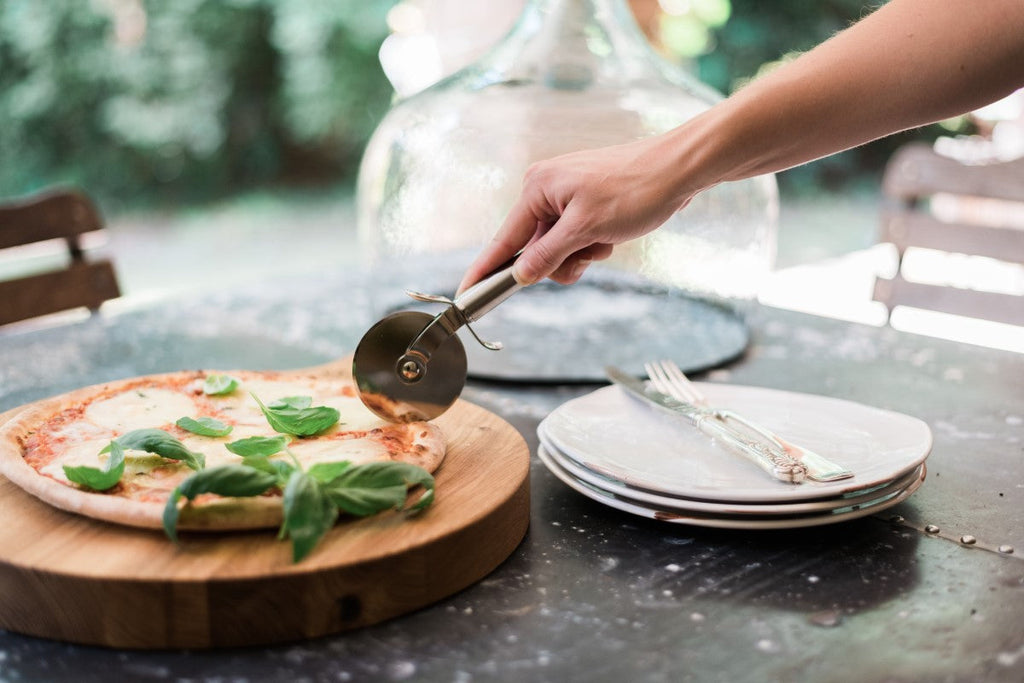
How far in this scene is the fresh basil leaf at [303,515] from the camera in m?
0.69

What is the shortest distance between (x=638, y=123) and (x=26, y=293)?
103 centimetres

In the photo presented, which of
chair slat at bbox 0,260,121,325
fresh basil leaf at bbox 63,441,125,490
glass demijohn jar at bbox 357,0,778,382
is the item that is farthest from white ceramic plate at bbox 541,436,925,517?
chair slat at bbox 0,260,121,325

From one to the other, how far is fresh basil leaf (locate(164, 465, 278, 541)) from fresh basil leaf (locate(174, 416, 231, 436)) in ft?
0.62

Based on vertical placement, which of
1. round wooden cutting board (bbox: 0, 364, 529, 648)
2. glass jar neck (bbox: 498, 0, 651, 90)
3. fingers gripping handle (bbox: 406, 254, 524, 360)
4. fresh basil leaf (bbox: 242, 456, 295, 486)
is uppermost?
glass jar neck (bbox: 498, 0, 651, 90)

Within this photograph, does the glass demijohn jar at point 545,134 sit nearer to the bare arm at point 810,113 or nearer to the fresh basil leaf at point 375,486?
the bare arm at point 810,113

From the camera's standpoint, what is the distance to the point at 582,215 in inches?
36.6

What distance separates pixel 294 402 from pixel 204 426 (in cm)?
9

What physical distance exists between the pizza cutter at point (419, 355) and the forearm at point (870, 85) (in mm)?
219

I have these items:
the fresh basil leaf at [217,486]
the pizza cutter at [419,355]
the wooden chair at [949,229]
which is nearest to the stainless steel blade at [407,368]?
the pizza cutter at [419,355]

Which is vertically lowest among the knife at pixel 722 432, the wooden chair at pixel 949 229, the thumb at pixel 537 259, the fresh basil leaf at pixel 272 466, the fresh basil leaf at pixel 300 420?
the wooden chair at pixel 949 229

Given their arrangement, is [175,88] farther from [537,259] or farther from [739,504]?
[739,504]

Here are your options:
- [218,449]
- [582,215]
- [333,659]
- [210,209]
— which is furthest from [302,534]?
[210,209]

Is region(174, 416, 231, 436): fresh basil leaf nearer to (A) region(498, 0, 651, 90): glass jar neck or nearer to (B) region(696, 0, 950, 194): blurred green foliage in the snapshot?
(A) region(498, 0, 651, 90): glass jar neck

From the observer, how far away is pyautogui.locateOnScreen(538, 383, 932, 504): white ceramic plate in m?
0.82
